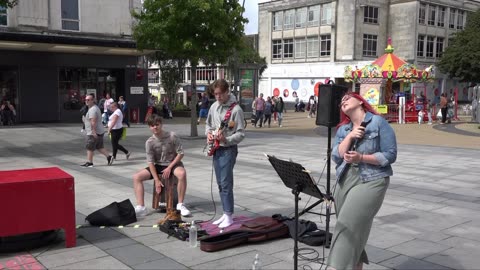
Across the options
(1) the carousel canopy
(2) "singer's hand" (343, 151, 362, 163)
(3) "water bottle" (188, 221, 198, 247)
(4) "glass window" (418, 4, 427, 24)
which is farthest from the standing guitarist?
(4) "glass window" (418, 4, 427, 24)

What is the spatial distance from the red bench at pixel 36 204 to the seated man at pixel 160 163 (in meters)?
1.52

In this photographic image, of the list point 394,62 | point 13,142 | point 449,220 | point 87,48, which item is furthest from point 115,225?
point 394,62

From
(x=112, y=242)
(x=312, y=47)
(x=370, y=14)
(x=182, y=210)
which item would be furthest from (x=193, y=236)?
(x=370, y=14)

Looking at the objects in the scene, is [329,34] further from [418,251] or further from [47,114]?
[418,251]

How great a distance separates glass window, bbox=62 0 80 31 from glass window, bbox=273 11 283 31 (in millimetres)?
36536

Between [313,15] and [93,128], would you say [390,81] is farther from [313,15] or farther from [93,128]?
[313,15]

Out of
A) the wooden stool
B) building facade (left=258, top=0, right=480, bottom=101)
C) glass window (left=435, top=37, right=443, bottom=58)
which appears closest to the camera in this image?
the wooden stool

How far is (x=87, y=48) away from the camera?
22859 mm

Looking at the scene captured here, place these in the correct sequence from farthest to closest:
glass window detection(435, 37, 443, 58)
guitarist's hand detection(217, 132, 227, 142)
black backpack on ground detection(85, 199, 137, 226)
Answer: glass window detection(435, 37, 443, 58) → black backpack on ground detection(85, 199, 137, 226) → guitarist's hand detection(217, 132, 227, 142)

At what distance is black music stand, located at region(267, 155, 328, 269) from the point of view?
3936 millimetres

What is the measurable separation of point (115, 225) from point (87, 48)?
60.9 ft

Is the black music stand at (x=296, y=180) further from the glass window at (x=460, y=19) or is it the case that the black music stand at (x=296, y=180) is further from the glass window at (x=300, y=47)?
the glass window at (x=460, y=19)

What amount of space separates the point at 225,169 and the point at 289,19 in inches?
2118

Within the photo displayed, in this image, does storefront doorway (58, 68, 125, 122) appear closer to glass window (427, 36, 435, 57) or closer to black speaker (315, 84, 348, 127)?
black speaker (315, 84, 348, 127)
